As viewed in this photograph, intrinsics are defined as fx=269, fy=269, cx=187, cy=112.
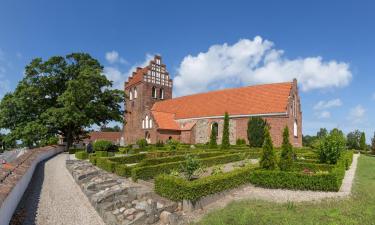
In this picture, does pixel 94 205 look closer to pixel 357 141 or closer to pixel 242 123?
pixel 242 123

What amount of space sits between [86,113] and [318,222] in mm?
28598

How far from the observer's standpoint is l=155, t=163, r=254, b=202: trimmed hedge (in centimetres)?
944

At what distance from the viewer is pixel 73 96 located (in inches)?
1160

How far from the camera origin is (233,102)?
38250 mm

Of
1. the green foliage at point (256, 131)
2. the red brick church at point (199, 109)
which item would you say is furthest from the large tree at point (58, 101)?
the green foliage at point (256, 131)

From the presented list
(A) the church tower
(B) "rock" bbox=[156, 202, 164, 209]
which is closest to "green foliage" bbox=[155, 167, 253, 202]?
(B) "rock" bbox=[156, 202, 164, 209]

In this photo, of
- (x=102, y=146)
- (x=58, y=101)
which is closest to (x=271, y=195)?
(x=102, y=146)

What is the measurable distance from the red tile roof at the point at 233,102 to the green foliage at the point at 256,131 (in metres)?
1.97

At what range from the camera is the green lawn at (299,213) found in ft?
25.0

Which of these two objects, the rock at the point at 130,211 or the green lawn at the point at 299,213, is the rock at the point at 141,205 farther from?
the green lawn at the point at 299,213

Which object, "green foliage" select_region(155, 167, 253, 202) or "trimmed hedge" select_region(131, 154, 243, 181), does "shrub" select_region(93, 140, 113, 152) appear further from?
"green foliage" select_region(155, 167, 253, 202)

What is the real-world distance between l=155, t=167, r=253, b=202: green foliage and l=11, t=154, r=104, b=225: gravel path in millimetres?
2641

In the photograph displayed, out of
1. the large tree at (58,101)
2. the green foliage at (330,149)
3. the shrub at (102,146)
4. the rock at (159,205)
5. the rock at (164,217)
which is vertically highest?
the large tree at (58,101)

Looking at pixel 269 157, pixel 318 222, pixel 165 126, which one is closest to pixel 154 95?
pixel 165 126
